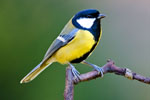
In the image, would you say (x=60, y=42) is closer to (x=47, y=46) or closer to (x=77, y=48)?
(x=77, y=48)

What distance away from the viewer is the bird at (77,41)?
0.91 m

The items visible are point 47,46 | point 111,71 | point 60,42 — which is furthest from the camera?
point 47,46

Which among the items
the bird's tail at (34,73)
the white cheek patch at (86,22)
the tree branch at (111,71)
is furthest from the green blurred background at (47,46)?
the tree branch at (111,71)

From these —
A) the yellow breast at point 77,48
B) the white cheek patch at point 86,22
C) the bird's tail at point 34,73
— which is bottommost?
the bird's tail at point 34,73

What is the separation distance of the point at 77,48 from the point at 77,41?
0.10 ft

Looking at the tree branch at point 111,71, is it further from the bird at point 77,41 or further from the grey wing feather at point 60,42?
the grey wing feather at point 60,42

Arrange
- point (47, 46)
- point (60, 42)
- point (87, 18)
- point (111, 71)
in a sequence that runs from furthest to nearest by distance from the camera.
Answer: point (47, 46) < point (60, 42) < point (87, 18) < point (111, 71)

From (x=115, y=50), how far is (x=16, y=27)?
1.64 feet

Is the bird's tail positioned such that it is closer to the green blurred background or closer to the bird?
the bird

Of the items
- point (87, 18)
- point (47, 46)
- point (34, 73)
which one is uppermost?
point (87, 18)

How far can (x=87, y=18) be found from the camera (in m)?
A: 0.90

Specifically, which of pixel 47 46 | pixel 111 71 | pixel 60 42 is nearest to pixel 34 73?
pixel 60 42

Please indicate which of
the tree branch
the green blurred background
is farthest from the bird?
the green blurred background

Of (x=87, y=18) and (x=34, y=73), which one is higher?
(x=87, y=18)
